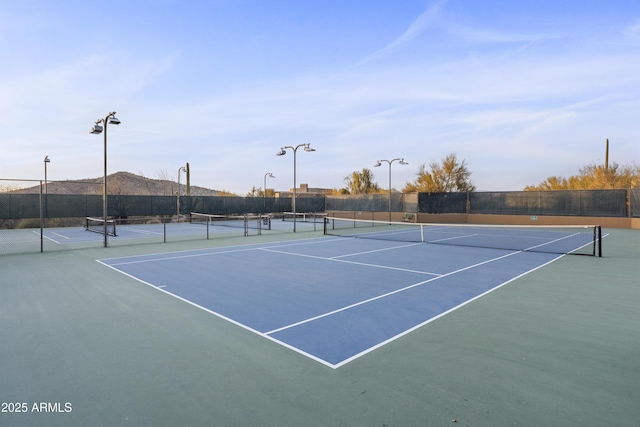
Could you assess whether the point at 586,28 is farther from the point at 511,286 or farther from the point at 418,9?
the point at 511,286

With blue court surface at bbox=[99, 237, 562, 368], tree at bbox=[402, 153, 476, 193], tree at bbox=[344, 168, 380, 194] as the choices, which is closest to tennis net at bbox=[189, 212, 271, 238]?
blue court surface at bbox=[99, 237, 562, 368]

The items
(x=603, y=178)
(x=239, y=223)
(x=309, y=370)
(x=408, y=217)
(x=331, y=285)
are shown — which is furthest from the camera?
(x=603, y=178)

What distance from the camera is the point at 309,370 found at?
3.42 metres

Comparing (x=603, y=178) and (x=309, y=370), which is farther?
(x=603, y=178)

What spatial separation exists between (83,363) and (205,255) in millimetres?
7679

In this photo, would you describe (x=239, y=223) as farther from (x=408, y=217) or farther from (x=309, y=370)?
(x=309, y=370)

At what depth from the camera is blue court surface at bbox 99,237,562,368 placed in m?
4.50

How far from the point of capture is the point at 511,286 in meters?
7.00

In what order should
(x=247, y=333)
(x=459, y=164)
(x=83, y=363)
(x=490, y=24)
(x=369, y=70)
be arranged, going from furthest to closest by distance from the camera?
(x=459, y=164) → (x=369, y=70) → (x=490, y=24) → (x=247, y=333) → (x=83, y=363)

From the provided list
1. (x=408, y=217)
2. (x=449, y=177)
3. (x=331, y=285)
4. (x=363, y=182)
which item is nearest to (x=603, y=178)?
(x=449, y=177)

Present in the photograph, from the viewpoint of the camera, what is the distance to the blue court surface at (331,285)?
14.8 ft

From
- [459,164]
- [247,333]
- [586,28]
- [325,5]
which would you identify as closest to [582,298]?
[247,333]

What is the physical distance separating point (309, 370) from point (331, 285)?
3670 mm

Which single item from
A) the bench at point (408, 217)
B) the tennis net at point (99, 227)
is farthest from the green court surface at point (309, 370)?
the bench at point (408, 217)
